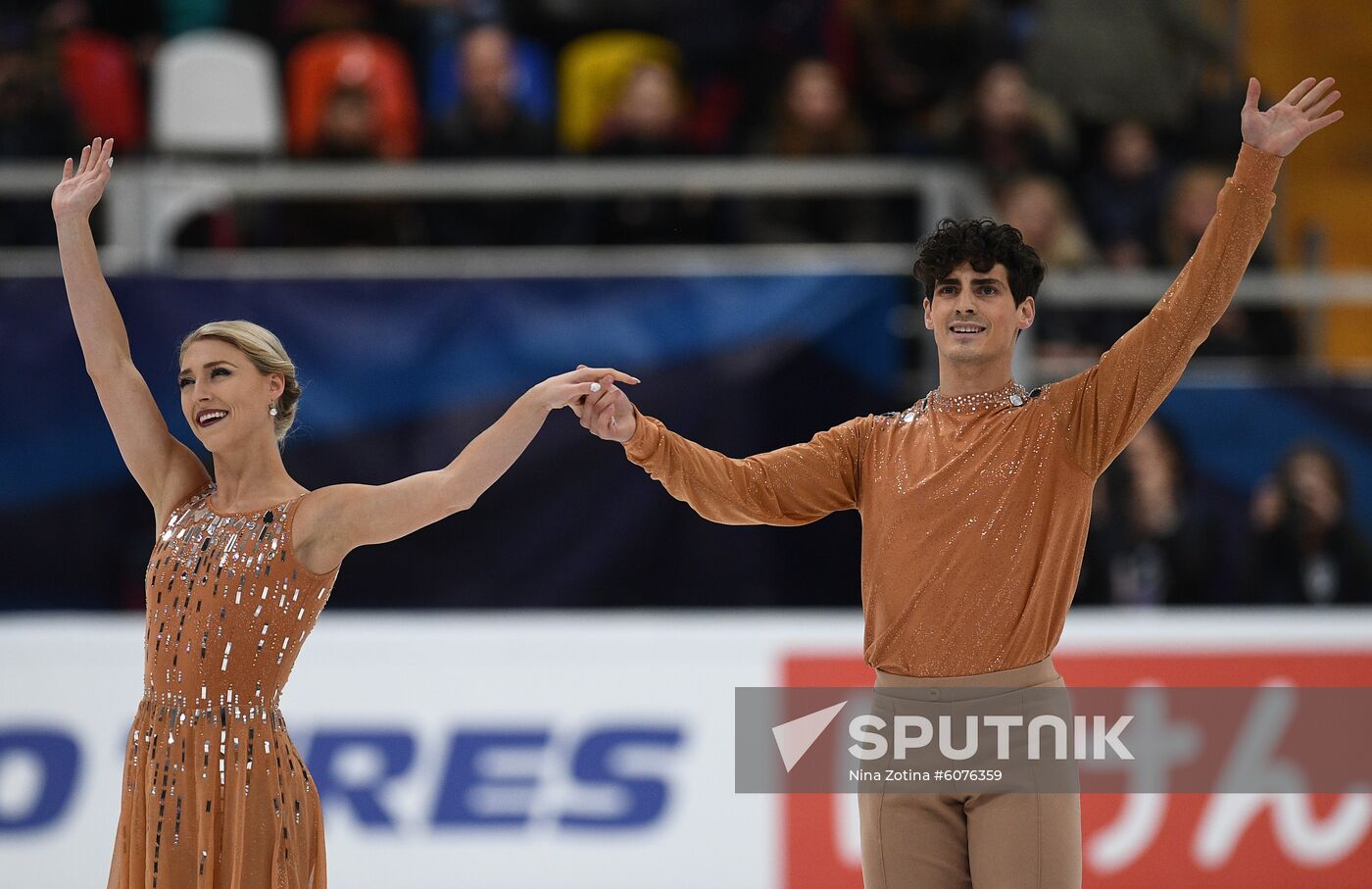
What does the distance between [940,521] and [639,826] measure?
2.76 meters

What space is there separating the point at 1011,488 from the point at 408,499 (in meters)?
1.29

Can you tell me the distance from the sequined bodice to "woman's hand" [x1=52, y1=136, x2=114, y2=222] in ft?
2.53

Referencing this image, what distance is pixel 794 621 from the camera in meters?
6.35

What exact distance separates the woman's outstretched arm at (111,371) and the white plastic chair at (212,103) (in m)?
4.06

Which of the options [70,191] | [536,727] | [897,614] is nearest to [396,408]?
[536,727]

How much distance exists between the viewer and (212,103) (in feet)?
26.1

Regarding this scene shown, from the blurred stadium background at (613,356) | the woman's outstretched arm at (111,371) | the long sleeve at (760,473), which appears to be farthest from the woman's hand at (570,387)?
the blurred stadium background at (613,356)

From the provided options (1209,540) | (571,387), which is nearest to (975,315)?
(571,387)

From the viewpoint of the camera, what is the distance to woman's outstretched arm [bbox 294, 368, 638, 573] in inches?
144

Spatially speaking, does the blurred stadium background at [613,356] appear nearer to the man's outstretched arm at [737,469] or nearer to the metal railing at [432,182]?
the metal railing at [432,182]

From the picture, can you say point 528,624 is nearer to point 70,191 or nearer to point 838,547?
point 838,547

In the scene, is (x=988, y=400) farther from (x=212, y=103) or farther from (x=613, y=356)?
(x=212, y=103)

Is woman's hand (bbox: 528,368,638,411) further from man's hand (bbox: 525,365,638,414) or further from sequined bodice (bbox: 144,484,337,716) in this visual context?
sequined bodice (bbox: 144,484,337,716)

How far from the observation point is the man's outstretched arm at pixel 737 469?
3959 millimetres
